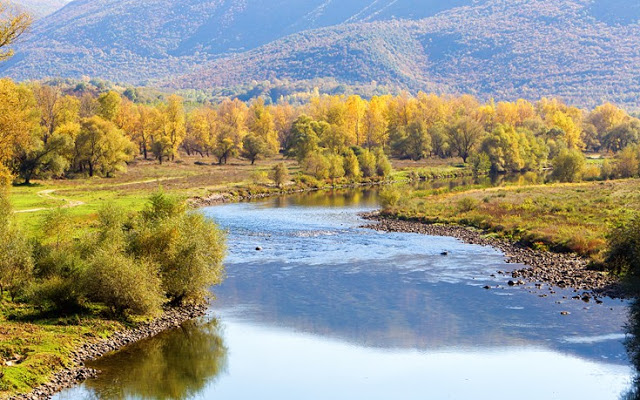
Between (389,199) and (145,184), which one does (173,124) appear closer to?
(145,184)

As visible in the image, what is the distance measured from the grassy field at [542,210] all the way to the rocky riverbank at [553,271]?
4.82 ft

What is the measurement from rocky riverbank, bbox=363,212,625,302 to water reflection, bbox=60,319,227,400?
20.1 m

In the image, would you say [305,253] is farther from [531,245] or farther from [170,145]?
[170,145]

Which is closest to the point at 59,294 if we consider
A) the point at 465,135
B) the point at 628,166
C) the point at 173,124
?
the point at 628,166

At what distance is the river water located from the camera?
28.9 meters

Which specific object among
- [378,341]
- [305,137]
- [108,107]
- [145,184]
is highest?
[108,107]

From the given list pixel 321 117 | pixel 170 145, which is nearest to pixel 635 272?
pixel 170 145

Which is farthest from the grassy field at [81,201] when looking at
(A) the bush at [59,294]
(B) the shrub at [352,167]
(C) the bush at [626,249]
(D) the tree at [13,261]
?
(C) the bush at [626,249]

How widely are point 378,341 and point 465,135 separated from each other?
111 meters

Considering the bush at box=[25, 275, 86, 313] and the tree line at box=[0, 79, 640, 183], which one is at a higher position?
the tree line at box=[0, 79, 640, 183]

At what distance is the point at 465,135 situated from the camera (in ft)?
461

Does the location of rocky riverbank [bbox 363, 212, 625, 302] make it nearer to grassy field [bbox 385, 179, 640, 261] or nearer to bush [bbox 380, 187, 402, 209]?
grassy field [bbox 385, 179, 640, 261]

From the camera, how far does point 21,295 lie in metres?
35.9

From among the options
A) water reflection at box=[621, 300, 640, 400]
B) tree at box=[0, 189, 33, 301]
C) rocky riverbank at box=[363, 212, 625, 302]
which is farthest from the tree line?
water reflection at box=[621, 300, 640, 400]
